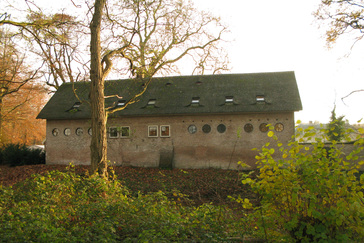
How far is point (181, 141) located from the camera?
69.4 ft

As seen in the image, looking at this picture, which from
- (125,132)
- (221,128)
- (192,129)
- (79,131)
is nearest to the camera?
(221,128)

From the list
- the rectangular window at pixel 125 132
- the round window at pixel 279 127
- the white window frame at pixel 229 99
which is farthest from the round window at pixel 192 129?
the round window at pixel 279 127

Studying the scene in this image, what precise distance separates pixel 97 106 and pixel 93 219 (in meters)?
4.93

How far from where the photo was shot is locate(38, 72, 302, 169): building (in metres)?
20.2

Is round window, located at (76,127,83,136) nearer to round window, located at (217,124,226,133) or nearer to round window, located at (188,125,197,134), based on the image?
round window, located at (188,125,197,134)

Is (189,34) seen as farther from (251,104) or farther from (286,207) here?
(286,207)

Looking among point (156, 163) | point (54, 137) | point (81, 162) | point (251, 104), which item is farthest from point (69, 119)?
point (251, 104)

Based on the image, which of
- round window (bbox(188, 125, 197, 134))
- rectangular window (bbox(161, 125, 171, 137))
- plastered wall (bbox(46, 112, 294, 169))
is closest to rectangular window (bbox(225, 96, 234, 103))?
plastered wall (bbox(46, 112, 294, 169))

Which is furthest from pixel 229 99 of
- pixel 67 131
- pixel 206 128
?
pixel 67 131

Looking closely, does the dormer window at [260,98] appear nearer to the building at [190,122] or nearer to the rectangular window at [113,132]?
the building at [190,122]

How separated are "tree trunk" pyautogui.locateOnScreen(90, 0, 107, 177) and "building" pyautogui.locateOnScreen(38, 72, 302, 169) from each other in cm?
898

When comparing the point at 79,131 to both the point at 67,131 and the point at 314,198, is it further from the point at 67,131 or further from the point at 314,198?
the point at 314,198

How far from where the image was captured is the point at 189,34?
63.6ft

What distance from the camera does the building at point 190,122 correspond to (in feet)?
66.4
